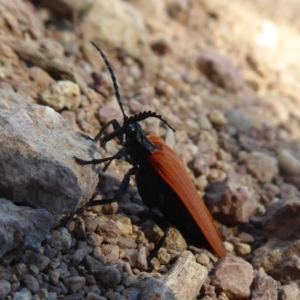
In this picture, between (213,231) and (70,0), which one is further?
(70,0)

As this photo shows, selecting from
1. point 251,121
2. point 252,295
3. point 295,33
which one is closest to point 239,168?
point 251,121

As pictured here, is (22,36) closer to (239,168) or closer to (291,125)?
(239,168)

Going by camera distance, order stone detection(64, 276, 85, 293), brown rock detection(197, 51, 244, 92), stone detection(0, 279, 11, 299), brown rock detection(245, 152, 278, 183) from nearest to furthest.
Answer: stone detection(0, 279, 11, 299)
stone detection(64, 276, 85, 293)
brown rock detection(245, 152, 278, 183)
brown rock detection(197, 51, 244, 92)

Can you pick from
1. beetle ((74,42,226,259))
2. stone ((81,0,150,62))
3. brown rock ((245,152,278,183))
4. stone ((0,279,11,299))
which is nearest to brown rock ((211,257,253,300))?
beetle ((74,42,226,259))

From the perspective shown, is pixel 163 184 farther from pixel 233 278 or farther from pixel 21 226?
pixel 21 226

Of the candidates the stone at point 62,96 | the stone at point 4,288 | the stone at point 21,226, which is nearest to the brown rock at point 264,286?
the stone at point 21,226

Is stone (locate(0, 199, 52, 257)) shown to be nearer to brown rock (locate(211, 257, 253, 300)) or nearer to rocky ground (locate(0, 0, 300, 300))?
rocky ground (locate(0, 0, 300, 300))

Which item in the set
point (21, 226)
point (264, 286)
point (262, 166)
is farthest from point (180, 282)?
point (262, 166)
